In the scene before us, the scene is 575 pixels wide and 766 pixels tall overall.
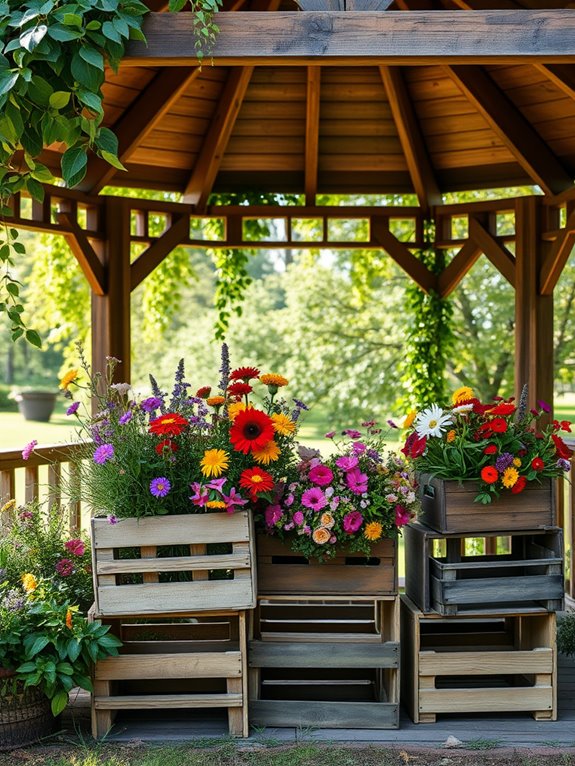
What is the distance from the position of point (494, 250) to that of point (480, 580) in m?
3.74

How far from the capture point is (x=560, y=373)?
38.3ft

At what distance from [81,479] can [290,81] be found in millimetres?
3941

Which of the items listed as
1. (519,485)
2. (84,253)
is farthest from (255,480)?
(84,253)

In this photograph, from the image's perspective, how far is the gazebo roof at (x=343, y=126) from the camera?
600 centimetres

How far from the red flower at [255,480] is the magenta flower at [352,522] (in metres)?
0.29

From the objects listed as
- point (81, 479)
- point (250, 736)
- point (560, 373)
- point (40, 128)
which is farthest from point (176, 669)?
point (560, 373)

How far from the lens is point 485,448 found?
3422mm

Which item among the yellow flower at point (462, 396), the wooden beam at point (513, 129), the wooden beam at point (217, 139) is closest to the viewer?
the yellow flower at point (462, 396)

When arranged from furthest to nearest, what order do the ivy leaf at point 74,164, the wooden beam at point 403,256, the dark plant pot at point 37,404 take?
the dark plant pot at point 37,404 < the wooden beam at point 403,256 < the ivy leaf at point 74,164

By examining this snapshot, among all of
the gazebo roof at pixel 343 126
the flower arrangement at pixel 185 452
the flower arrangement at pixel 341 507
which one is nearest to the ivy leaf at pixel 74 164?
the flower arrangement at pixel 185 452

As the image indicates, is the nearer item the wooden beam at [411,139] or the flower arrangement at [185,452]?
the flower arrangement at [185,452]

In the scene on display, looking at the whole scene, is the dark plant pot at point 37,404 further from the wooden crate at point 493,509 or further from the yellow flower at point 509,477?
the yellow flower at point 509,477

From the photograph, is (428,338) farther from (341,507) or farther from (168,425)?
(168,425)

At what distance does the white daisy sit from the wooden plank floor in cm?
104
